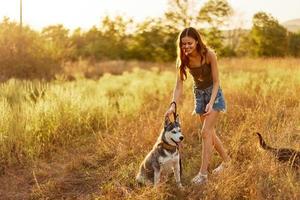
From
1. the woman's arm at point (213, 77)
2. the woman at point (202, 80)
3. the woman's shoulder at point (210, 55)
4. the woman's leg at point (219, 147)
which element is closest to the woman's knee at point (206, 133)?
the woman at point (202, 80)

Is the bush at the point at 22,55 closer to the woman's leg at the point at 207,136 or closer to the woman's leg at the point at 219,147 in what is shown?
the woman's leg at the point at 219,147

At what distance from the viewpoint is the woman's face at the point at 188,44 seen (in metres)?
5.62

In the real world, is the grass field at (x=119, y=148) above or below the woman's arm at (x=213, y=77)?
below

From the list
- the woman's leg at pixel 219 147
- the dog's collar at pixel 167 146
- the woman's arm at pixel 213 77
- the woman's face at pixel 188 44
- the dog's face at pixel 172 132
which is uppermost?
the woman's face at pixel 188 44

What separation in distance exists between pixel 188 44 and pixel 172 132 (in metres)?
1.03

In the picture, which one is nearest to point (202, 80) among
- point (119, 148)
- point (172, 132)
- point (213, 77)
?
point (213, 77)

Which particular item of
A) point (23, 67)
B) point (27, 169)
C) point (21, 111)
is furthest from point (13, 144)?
point (23, 67)

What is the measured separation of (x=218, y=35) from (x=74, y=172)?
32.4m

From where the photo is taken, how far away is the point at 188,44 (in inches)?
222

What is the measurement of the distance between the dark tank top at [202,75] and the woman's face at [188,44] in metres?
0.25

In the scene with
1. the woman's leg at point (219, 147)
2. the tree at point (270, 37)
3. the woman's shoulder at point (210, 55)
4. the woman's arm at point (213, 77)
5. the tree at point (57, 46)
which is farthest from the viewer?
the tree at point (270, 37)

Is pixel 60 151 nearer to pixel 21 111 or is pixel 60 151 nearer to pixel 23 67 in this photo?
pixel 21 111

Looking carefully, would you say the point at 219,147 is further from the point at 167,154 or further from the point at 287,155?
the point at 167,154

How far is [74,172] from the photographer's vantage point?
7016 mm
